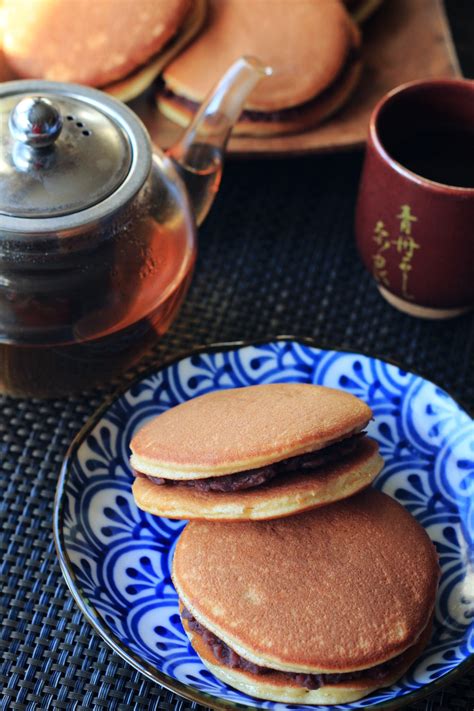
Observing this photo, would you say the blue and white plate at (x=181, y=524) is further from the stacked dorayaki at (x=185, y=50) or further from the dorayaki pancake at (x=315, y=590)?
the stacked dorayaki at (x=185, y=50)

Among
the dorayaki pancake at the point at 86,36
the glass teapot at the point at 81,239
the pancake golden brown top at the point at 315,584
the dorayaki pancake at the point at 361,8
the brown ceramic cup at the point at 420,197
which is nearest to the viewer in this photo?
the pancake golden brown top at the point at 315,584

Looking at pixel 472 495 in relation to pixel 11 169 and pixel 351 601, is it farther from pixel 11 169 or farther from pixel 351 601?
pixel 11 169

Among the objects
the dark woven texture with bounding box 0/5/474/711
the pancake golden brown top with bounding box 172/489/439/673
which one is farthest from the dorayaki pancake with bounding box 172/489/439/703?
the dark woven texture with bounding box 0/5/474/711

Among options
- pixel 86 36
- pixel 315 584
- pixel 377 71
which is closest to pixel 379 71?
pixel 377 71

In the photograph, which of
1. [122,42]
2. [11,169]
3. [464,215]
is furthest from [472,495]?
[122,42]

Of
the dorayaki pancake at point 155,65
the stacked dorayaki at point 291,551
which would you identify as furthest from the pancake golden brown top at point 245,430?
the dorayaki pancake at point 155,65

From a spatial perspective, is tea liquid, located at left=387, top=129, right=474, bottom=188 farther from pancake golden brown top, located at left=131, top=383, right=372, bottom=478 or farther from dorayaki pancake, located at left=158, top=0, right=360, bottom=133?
pancake golden brown top, located at left=131, top=383, right=372, bottom=478

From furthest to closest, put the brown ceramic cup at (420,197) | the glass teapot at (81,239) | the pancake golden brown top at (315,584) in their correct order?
the brown ceramic cup at (420,197), the glass teapot at (81,239), the pancake golden brown top at (315,584)
